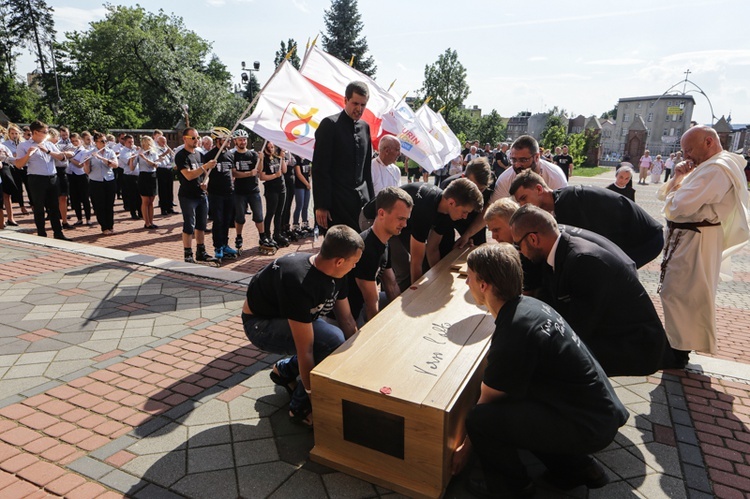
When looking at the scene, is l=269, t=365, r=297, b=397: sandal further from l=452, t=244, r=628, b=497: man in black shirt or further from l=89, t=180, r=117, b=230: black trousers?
l=89, t=180, r=117, b=230: black trousers

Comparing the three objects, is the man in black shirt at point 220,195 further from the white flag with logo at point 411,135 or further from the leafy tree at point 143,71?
the leafy tree at point 143,71

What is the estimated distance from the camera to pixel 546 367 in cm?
227

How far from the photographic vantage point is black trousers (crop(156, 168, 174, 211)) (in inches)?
442

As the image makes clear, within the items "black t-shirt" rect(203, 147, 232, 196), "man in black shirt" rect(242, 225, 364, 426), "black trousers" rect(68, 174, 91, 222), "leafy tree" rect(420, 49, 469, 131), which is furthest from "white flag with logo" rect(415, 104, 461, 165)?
"leafy tree" rect(420, 49, 469, 131)

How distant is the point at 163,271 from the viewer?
6.28 metres

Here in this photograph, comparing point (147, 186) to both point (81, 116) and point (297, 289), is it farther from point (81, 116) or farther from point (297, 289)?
point (81, 116)

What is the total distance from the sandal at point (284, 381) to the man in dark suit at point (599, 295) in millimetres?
1904

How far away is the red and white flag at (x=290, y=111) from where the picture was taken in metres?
6.30

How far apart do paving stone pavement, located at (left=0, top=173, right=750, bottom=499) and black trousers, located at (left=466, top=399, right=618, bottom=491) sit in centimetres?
30

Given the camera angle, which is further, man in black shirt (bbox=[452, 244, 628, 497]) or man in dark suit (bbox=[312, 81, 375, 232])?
man in dark suit (bbox=[312, 81, 375, 232])

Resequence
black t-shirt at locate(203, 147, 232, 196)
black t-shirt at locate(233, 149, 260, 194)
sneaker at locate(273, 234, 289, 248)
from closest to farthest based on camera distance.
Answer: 1. black t-shirt at locate(203, 147, 232, 196)
2. black t-shirt at locate(233, 149, 260, 194)
3. sneaker at locate(273, 234, 289, 248)

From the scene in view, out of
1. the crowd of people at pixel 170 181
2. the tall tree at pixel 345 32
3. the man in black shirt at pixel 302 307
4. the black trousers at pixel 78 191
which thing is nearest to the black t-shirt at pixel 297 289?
the man in black shirt at pixel 302 307

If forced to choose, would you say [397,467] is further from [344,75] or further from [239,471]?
[344,75]

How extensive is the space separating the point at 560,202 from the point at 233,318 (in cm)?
344
